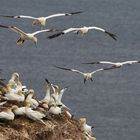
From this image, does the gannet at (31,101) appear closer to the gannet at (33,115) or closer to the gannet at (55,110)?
the gannet at (55,110)

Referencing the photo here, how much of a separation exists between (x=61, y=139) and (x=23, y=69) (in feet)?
167

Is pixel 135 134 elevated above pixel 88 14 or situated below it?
Answer: below

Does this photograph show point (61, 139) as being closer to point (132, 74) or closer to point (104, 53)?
point (132, 74)

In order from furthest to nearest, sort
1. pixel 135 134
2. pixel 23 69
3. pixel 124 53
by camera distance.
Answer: pixel 124 53, pixel 23 69, pixel 135 134

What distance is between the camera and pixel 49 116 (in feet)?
106

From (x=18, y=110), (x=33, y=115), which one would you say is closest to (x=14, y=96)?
(x=18, y=110)

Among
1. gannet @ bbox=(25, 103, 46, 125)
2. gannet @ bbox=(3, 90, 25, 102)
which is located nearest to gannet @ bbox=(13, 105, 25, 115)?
gannet @ bbox=(25, 103, 46, 125)

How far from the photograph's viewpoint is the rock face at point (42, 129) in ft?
99.2

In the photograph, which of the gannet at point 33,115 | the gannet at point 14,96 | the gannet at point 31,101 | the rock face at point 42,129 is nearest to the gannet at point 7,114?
the rock face at point 42,129

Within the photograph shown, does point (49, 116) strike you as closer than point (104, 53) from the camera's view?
Yes

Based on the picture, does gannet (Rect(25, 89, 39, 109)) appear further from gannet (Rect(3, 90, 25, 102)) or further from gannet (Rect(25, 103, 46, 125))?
gannet (Rect(25, 103, 46, 125))

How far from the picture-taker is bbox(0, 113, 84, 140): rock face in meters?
30.2

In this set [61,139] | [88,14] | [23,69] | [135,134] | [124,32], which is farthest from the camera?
[88,14]

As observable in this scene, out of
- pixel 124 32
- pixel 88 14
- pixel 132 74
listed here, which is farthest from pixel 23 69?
pixel 88 14
